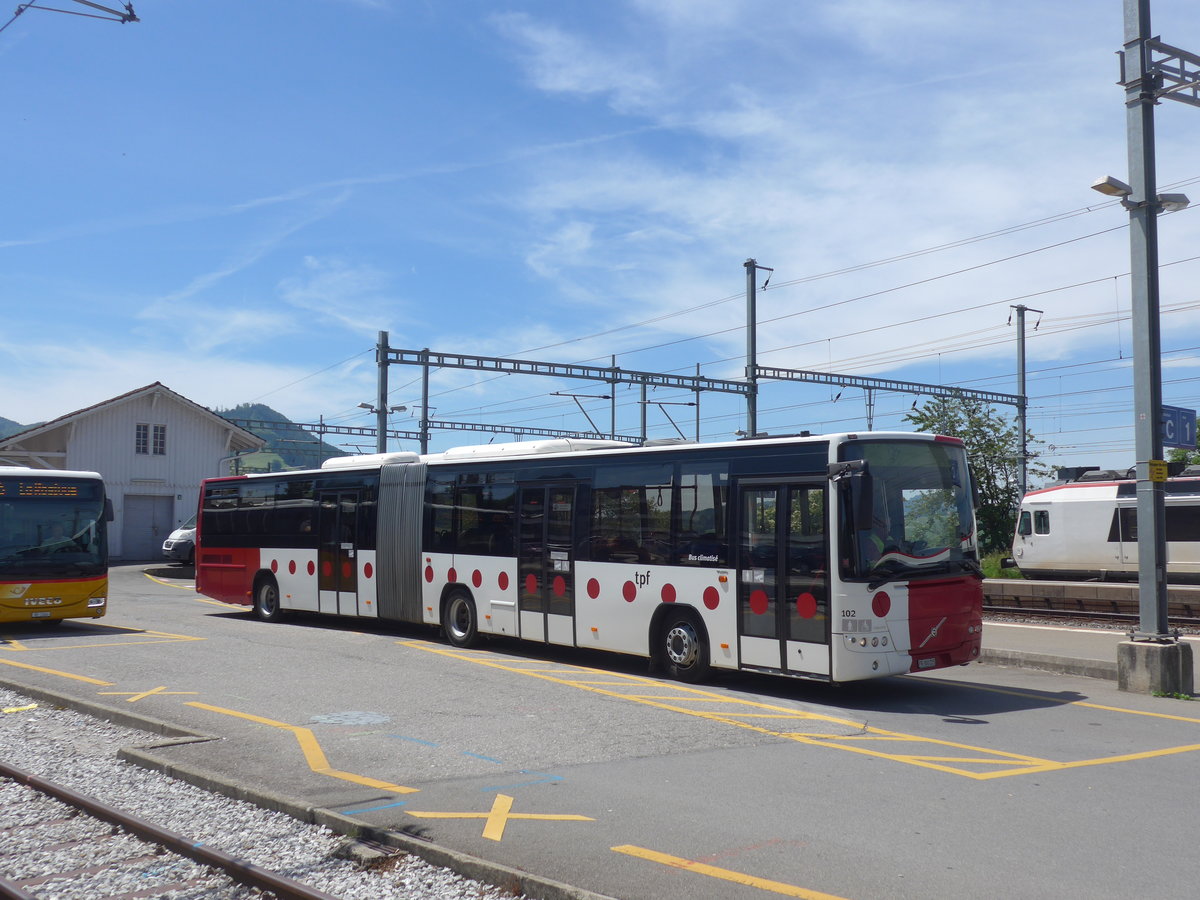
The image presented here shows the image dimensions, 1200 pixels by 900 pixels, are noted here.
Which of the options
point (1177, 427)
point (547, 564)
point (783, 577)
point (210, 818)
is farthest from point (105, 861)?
point (1177, 427)

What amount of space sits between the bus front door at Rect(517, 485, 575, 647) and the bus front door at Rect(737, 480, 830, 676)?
314 centimetres

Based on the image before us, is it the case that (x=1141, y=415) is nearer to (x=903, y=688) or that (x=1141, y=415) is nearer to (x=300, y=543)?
(x=903, y=688)

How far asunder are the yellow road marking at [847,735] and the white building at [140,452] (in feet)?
122

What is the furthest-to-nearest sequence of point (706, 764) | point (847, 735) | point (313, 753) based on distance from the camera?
point (847, 735) → point (313, 753) → point (706, 764)

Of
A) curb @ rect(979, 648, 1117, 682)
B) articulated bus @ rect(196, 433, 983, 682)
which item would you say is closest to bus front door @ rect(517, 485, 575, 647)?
articulated bus @ rect(196, 433, 983, 682)

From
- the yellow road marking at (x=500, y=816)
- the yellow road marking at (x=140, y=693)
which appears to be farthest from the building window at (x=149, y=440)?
the yellow road marking at (x=500, y=816)

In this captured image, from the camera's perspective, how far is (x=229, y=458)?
49.5 metres

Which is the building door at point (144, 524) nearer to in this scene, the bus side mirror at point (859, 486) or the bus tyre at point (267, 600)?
the bus tyre at point (267, 600)

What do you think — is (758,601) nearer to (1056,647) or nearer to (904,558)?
(904,558)

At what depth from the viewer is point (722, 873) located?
226 inches

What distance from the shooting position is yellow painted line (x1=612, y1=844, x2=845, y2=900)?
5.42m

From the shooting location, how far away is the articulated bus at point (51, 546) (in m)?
17.8

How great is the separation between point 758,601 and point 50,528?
40.7 ft

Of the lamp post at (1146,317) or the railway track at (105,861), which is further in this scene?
the lamp post at (1146,317)
